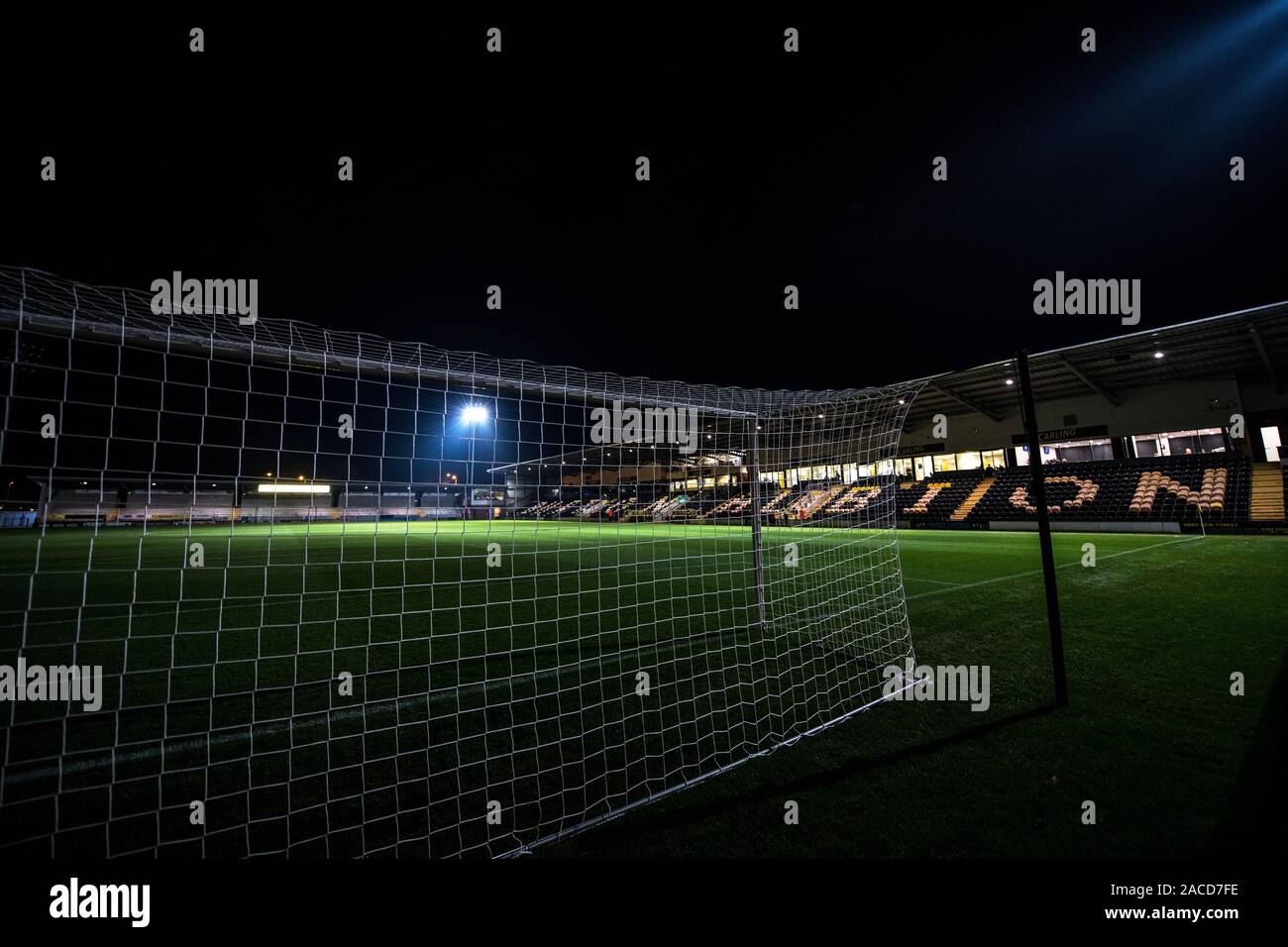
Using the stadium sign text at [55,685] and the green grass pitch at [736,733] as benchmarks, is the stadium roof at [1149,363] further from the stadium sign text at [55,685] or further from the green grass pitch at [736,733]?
the stadium sign text at [55,685]

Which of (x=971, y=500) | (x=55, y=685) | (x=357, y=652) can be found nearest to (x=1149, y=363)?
(x=971, y=500)

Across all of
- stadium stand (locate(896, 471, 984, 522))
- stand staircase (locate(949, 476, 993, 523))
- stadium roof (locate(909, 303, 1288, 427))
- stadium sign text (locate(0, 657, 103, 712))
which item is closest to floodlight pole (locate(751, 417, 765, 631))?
stadium sign text (locate(0, 657, 103, 712))

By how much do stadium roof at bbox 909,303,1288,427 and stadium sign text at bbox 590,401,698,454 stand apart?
461 inches

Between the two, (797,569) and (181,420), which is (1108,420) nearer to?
(797,569)

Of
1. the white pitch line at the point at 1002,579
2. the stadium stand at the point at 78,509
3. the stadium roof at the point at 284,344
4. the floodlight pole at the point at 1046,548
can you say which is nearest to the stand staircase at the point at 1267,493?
the white pitch line at the point at 1002,579

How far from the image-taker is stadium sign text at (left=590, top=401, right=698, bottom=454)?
12.6ft

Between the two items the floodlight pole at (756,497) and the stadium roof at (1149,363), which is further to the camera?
the stadium roof at (1149,363)

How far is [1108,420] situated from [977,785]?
92.8 feet

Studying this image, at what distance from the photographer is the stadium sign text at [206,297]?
194 centimetres

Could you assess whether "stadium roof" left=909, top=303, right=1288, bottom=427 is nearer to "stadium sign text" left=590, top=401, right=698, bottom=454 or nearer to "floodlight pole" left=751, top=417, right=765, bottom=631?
"floodlight pole" left=751, top=417, right=765, bottom=631

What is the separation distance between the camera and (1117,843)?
70.9 inches

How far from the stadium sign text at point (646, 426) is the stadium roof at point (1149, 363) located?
11716 millimetres
